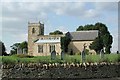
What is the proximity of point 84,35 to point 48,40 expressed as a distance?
11125 millimetres

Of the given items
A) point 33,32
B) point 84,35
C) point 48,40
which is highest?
point 33,32

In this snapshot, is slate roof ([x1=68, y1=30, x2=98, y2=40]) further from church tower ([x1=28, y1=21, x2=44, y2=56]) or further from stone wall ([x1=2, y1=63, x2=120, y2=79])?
stone wall ([x1=2, y1=63, x2=120, y2=79])

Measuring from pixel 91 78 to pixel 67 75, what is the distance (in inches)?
53.3

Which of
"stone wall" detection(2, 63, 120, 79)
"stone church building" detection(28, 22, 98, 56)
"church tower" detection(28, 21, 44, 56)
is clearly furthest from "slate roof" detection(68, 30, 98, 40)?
"stone wall" detection(2, 63, 120, 79)

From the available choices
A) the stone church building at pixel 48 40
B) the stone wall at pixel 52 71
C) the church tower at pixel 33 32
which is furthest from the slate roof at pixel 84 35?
the stone wall at pixel 52 71

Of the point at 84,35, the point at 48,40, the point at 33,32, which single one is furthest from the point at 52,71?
the point at 33,32

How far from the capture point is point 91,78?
15.8m

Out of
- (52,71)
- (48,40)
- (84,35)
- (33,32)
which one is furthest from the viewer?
(33,32)

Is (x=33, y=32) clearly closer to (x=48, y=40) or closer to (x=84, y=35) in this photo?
(x=48, y=40)

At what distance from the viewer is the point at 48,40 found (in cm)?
8656

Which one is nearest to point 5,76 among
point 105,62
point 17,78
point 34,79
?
point 17,78

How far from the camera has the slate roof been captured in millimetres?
84625

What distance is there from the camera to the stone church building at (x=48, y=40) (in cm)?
8481

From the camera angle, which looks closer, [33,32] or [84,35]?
[84,35]
